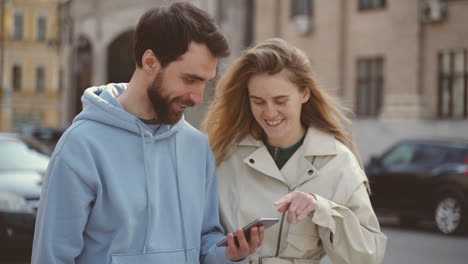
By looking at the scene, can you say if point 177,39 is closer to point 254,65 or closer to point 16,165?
point 254,65

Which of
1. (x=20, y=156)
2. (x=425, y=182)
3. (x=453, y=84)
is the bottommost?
(x=425, y=182)

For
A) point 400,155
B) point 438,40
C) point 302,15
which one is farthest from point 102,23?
point 400,155

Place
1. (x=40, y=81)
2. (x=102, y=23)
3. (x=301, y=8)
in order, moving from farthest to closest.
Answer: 1. (x=40, y=81)
2. (x=102, y=23)
3. (x=301, y=8)

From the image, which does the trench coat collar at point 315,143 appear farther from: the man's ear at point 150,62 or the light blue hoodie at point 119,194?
the man's ear at point 150,62

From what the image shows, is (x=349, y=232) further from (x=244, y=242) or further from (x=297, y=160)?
(x=244, y=242)

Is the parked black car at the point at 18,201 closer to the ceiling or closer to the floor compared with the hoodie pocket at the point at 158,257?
closer to the floor

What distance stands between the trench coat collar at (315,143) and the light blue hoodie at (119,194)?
2.06 ft

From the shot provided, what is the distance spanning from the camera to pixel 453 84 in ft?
73.3

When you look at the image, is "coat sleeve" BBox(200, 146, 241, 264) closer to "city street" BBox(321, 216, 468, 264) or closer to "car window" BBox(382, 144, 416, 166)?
"city street" BBox(321, 216, 468, 264)

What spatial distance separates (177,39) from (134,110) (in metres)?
0.33

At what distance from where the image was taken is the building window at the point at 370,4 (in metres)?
23.9

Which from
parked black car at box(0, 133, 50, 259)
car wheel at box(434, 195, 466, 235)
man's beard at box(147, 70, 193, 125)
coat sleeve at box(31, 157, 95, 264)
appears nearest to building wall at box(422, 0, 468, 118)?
car wheel at box(434, 195, 466, 235)

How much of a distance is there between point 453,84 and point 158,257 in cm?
2067

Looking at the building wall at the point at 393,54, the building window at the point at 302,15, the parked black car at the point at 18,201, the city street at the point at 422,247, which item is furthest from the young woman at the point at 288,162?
the building window at the point at 302,15
